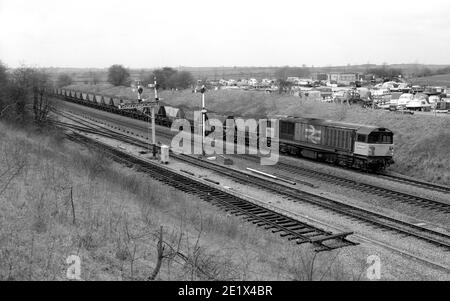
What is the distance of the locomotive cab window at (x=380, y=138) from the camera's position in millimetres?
26186

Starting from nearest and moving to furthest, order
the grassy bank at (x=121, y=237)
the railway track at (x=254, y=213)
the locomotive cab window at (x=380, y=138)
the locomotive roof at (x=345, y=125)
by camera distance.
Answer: the grassy bank at (x=121, y=237) → the railway track at (x=254, y=213) → the locomotive cab window at (x=380, y=138) → the locomotive roof at (x=345, y=125)

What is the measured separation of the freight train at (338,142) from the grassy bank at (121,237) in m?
11.6

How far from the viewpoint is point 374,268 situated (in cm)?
1330

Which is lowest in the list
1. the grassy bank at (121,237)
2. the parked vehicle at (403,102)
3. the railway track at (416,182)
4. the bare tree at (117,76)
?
the railway track at (416,182)

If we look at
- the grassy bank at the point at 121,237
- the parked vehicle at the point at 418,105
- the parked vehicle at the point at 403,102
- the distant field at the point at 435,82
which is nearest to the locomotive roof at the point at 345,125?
the grassy bank at the point at 121,237

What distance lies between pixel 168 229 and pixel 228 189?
9.26 meters

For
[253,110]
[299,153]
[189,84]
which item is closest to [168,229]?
[299,153]

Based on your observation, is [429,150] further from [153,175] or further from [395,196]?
[153,175]

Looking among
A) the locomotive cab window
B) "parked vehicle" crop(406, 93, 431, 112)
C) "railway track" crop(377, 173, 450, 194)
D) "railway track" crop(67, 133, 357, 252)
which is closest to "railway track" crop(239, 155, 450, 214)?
"railway track" crop(377, 173, 450, 194)

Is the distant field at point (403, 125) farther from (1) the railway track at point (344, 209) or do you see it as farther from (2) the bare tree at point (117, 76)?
(2) the bare tree at point (117, 76)

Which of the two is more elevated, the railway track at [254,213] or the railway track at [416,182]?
the railway track at [254,213]

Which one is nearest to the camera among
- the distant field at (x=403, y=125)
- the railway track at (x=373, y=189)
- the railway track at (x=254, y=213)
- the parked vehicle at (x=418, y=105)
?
the railway track at (x=254, y=213)
